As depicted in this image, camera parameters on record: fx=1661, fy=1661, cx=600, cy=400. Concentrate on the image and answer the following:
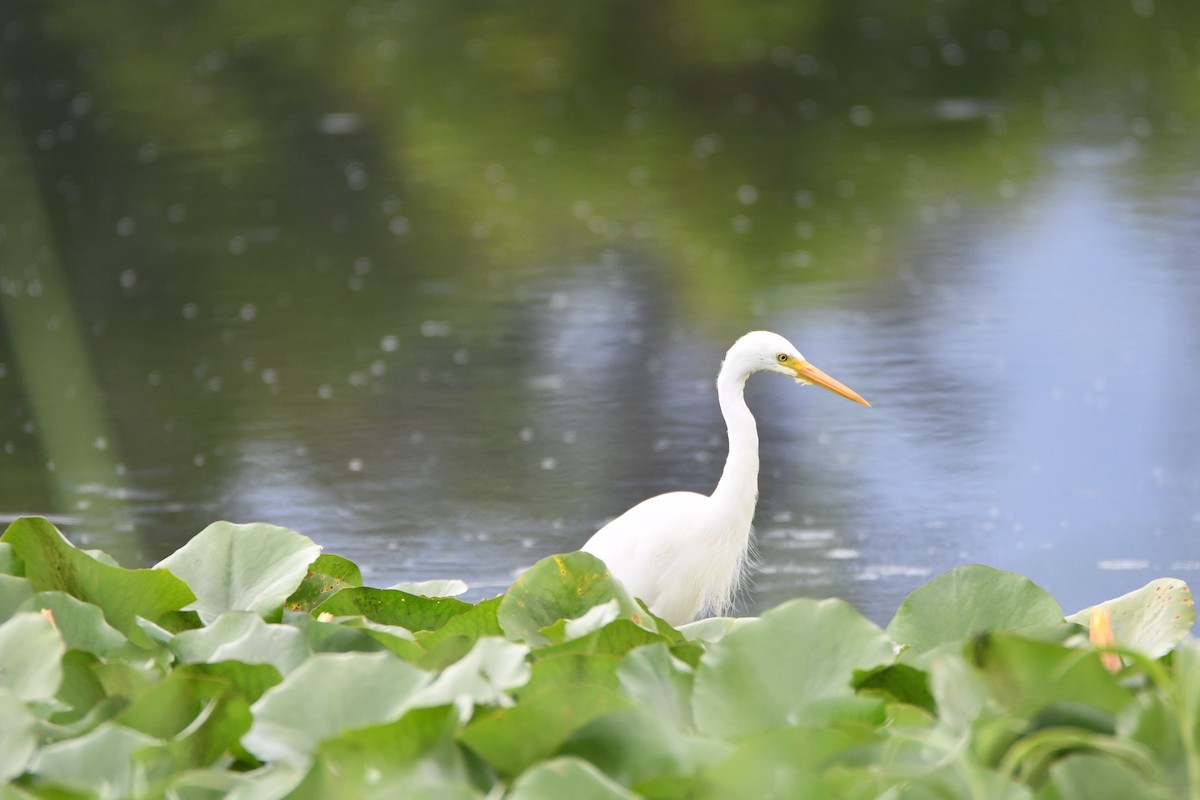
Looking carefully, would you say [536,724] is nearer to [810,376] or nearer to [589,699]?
[589,699]

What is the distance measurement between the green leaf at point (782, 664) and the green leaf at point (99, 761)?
46 centimetres

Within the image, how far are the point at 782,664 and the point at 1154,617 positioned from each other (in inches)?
17.3

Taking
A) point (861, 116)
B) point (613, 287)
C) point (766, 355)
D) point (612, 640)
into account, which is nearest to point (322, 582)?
point (612, 640)

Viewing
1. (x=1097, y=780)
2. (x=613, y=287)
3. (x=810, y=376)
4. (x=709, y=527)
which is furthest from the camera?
(x=613, y=287)

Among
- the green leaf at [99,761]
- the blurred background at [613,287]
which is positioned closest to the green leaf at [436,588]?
the green leaf at [99,761]

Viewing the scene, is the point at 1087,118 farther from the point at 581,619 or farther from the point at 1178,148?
the point at 581,619

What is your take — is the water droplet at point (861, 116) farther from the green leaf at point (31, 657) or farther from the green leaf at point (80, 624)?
the green leaf at point (31, 657)

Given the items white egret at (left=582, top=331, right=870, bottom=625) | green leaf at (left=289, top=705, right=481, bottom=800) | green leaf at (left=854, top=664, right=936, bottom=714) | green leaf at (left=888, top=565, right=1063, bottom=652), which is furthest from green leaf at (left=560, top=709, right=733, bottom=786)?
white egret at (left=582, top=331, right=870, bottom=625)

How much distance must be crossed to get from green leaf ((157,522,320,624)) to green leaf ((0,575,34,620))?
18 cm

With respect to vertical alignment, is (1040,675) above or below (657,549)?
above

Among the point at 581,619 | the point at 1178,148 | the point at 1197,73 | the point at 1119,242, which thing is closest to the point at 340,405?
the point at 1119,242

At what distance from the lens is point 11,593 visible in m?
1.61

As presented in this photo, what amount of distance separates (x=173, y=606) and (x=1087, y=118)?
815 cm

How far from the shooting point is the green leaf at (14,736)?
4.25 feet
